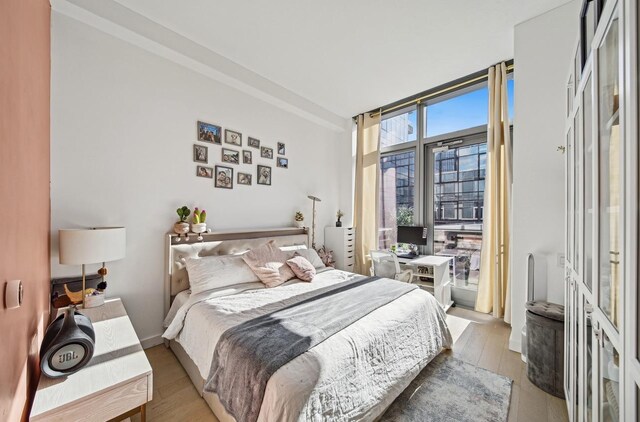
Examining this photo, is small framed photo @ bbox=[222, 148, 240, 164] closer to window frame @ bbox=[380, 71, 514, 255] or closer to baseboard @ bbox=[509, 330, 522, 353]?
window frame @ bbox=[380, 71, 514, 255]

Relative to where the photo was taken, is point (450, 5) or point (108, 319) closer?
point (108, 319)

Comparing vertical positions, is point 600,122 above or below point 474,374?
above

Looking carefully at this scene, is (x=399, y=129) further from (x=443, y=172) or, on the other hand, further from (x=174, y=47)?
→ (x=174, y=47)

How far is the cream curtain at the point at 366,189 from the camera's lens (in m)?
4.23

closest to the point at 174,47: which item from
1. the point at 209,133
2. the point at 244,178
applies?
the point at 209,133

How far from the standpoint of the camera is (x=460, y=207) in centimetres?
352

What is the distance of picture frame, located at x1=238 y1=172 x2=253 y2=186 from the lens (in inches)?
122

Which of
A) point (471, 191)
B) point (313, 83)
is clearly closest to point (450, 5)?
point (313, 83)

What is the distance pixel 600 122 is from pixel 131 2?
3.31m

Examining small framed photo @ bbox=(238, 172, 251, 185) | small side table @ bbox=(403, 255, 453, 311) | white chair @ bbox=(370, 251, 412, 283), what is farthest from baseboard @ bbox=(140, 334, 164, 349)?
small side table @ bbox=(403, 255, 453, 311)

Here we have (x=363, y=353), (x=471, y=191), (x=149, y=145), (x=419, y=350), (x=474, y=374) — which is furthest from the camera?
(x=471, y=191)

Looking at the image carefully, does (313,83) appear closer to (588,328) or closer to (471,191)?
(471,191)

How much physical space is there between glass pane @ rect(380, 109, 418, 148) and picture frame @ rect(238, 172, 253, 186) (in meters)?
2.35

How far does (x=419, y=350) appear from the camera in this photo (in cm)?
192
